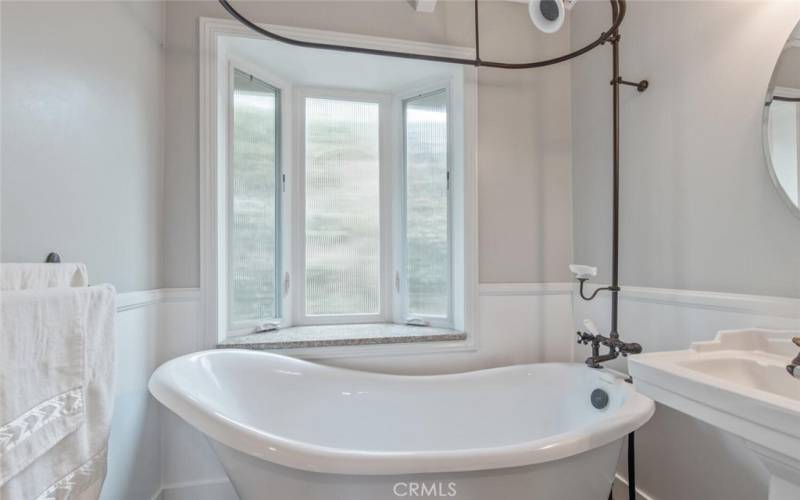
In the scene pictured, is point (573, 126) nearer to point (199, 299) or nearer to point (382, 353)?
point (382, 353)

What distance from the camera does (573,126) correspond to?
71.6 inches

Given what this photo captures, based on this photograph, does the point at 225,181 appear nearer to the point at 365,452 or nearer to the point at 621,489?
the point at 365,452

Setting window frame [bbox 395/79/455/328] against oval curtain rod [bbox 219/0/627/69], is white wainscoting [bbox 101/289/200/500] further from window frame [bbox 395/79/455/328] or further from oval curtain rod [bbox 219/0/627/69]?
oval curtain rod [bbox 219/0/627/69]

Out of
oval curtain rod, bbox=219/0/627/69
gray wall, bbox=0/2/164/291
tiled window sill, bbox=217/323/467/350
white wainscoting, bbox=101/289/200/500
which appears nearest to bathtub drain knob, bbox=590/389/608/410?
tiled window sill, bbox=217/323/467/350

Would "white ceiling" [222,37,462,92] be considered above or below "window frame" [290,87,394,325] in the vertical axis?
above

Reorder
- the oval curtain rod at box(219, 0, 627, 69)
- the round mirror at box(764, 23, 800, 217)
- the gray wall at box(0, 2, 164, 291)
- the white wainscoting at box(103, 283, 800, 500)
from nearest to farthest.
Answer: the gray wall at box(0, 2, 164, 291) → the round mirror at box(764, 23, 800, 217) → the white wainscoting at box(103, 283, 800, 500) → the oval curtain rod at box(219, 0, 627, 69)

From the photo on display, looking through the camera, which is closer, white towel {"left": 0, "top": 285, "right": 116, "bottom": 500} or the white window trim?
white towel {"left": 0, "top": 285, "right": 116, "bottom": 500}

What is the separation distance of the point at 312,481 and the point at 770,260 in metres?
1.44

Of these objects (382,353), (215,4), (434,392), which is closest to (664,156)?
(434,392)

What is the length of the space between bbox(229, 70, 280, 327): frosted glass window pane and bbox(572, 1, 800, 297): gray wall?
165 cm

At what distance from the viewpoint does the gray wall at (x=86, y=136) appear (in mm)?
779

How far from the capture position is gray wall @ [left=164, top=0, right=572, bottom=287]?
170 centimetres

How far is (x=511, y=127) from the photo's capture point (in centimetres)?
179

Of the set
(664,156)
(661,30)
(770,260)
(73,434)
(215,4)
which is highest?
(215,4)
